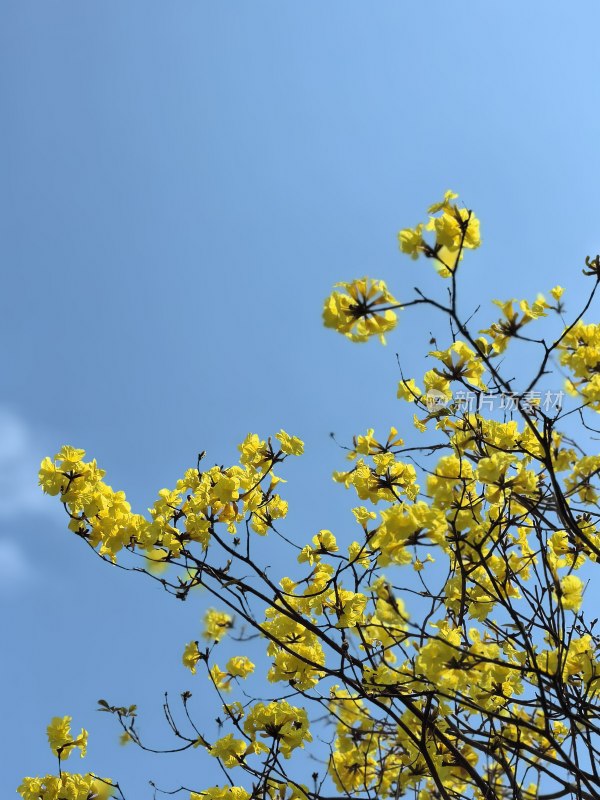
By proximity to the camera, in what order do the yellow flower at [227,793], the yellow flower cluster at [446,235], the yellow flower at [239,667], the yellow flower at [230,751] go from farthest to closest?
the yellow flower at [239,667], the yellow flower at [230,751], the yellow flower at [227,793], the yellow flower cluster at [446,235]

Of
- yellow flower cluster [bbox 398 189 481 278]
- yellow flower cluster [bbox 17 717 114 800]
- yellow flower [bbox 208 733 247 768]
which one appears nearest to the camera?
yellow flower cluster [bbox 398 189 481 278]

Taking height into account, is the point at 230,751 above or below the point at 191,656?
below

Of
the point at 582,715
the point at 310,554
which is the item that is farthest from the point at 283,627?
the point at 582,715

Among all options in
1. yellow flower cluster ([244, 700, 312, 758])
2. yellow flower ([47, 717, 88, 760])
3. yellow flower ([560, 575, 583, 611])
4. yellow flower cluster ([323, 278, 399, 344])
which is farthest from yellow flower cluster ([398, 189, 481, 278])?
yellow flower ([47, 717, 88, 760])

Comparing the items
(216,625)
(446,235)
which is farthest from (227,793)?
(446,235)

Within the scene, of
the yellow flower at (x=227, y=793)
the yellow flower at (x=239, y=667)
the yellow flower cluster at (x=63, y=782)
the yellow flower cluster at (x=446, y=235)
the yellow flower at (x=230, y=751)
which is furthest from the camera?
the yellow flower at (x=239, y=667)

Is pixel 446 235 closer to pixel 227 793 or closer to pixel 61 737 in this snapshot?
pixel 227 793

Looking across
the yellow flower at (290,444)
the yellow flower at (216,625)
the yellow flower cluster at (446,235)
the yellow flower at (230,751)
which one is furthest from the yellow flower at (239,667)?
the yellow flower cluster at (446,235)

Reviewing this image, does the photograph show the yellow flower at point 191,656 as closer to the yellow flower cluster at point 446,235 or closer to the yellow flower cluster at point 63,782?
the yellow flower cluster at point 63,782

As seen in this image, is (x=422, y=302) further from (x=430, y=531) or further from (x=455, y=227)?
(x=430, y=531)

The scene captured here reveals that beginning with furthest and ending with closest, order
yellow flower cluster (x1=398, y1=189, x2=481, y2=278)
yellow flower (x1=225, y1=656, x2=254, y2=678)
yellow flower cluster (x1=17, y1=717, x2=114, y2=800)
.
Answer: yellow flower (x1=225, y1=656, x2=254, y2=678) → yellow flower cluster (x1=17, y1=717, x2=114, y2=800) → yellow flower cluster (x1=398, y1=189, x2=481, y2=278)

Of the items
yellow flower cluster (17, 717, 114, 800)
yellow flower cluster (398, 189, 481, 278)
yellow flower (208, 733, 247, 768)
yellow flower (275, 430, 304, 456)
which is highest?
yellow flower (275, 430, 304, 456)

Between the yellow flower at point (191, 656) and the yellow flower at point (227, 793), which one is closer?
the yellow flower at point (227, 793)

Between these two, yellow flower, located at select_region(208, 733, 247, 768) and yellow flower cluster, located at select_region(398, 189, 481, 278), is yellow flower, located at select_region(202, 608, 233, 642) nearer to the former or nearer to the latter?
yellow flower, located at select_region(208, 733, 247, 768)
